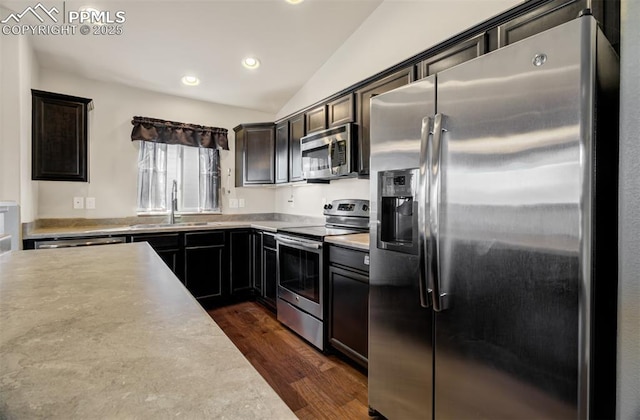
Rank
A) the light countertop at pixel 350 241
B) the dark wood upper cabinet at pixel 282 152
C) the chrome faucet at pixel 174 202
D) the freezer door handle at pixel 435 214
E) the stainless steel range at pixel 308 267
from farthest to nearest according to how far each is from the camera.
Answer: the chrome faucet at pixel 174 202
the dark wood upper cabinet at pixel 282 152
the stainless steel range at pixel 308 267
the light countertop at pixel 350 241
the freezer door handle at pixel 435 214

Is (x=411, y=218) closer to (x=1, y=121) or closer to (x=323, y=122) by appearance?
(x=323, y=122)

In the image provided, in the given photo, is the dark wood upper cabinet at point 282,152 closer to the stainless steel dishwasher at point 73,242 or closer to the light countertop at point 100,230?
the light countertop at point 100,230

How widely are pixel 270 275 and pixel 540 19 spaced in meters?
2.84

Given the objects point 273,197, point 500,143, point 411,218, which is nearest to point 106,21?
point 273,197

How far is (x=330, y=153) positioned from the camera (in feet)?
8.98

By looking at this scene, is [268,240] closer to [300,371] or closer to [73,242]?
[300,371]

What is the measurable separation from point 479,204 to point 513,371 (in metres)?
0.63

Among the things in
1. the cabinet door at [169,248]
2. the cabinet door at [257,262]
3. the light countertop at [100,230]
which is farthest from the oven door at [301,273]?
the cabinet door at [169,248]

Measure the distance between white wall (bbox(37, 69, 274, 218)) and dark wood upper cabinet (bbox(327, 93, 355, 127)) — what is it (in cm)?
199

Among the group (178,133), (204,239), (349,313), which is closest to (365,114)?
(349,313)

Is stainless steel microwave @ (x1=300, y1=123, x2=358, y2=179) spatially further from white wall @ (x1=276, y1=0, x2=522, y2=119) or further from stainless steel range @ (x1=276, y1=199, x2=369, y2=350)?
white wall @ (x1=276, y1=0, x2=522, y2=119)

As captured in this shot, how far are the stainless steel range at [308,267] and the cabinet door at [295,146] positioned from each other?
551mm

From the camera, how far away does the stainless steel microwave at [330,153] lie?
8.48ft

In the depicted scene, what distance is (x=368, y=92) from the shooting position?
2488 millimetres
